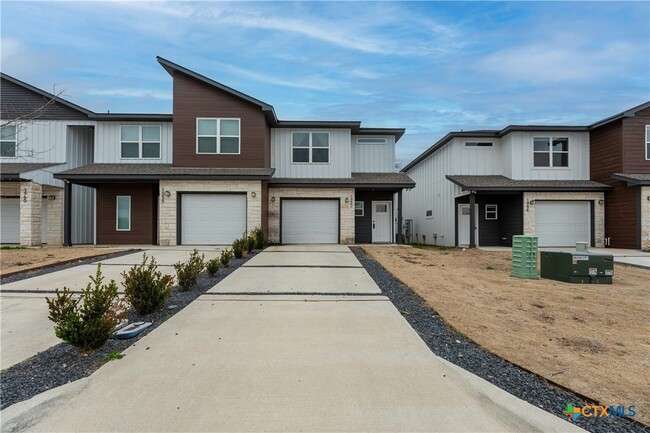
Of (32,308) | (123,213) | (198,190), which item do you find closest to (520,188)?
(198,190)

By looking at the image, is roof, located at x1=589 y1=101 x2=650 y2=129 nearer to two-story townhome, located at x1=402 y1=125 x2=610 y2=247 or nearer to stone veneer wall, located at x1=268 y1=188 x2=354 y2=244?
two-story townhome, located at x1=402 y1=125 x2=610 y2=247

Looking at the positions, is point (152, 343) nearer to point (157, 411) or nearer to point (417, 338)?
point (157, 411)

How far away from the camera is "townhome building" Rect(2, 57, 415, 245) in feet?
51.8

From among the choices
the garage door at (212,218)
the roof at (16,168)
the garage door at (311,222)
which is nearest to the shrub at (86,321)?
the garage door at (212,218)

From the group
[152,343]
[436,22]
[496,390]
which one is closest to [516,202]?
[436,22]

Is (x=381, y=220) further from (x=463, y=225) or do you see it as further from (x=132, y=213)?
(x=132, y=213)

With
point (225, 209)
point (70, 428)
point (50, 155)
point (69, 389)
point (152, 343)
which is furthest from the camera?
point (50, 155)

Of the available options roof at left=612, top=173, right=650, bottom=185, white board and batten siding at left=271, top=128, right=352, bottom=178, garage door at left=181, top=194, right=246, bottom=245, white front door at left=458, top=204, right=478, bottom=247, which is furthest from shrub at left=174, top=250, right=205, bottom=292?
roof at left=612, top=173, right=650, bottom=185

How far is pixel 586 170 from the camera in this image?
18.7 metres

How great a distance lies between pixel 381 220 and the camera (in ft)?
65.7

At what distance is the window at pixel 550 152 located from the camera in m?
18.6

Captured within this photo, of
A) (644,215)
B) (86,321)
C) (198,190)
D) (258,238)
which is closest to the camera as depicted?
(86,321)

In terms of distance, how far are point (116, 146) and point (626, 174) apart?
24.5 meters

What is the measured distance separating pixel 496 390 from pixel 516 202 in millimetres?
17434
